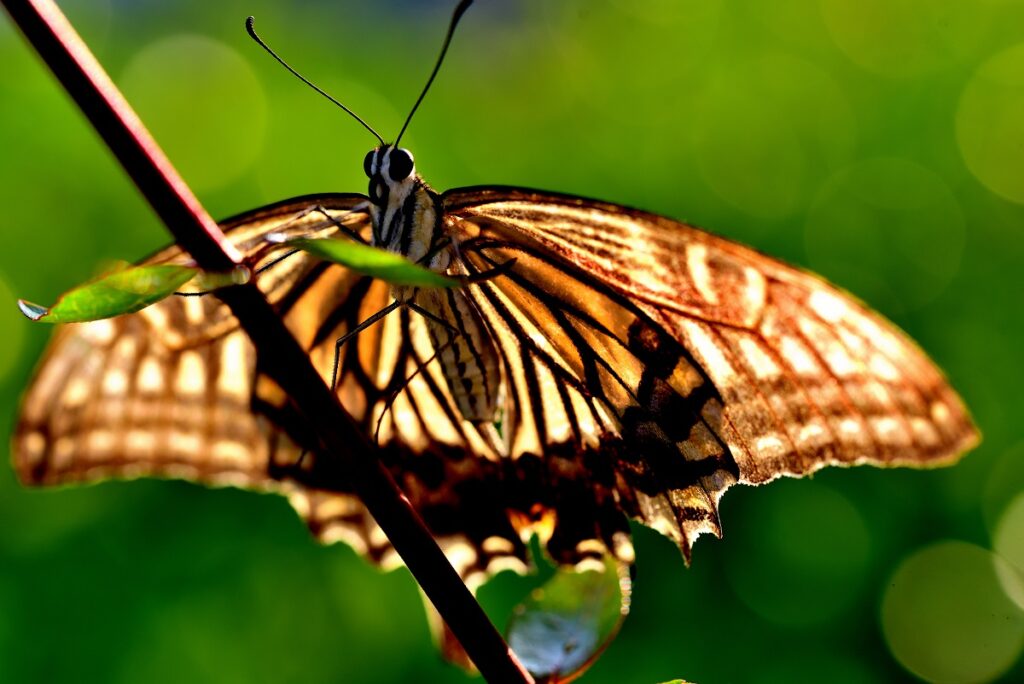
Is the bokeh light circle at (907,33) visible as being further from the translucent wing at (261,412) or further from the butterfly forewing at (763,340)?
the translucent wing at (261,412)

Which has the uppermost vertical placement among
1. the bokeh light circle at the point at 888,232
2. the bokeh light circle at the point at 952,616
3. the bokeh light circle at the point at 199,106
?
the bokeh light circle at the point at 199,106

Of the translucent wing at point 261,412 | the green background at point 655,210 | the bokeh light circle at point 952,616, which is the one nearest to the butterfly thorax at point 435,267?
the translucent wing at point 261,412

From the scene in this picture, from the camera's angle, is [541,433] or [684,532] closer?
Answer: [684,532]

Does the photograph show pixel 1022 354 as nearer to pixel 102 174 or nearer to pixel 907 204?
pixel 907 204

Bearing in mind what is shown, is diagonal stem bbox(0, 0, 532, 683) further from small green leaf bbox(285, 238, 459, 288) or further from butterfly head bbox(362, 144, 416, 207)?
butterfly head bbox(362, 144, 416, 207)

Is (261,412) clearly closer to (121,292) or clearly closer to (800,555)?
(121,292)

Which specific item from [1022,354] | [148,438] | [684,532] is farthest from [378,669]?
[1022,354]
